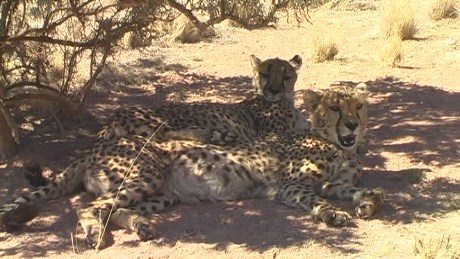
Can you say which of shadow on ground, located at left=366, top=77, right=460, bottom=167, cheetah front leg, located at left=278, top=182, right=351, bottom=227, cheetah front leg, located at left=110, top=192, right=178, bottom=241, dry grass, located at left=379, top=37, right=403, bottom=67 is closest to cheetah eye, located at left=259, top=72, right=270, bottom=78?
shadow on ground, located at left=366, top=77, right=460, bottom=167

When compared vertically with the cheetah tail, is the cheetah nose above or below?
above

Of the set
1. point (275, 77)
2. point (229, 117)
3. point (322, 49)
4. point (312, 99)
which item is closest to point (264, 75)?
point (275, 77)

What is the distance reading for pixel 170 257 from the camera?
4.34 metres

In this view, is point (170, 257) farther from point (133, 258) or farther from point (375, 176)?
point (375, 176)

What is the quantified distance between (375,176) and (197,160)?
4.70ft

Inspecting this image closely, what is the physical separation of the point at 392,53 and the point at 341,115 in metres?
4.57

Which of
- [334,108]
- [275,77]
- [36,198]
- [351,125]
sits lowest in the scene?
[36,198]

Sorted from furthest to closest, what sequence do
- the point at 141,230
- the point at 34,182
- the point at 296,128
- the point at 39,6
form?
the point at 296,128, the point at 39,6, the point at 34,182, the point at 141,230

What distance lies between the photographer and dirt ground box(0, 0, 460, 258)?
4469mm

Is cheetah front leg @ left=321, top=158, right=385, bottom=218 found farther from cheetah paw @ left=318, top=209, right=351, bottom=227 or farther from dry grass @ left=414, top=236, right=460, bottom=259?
dry grass @ left=414, top=236, right=460, bottom=259

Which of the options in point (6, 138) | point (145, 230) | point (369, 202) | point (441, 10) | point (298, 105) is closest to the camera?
point (145, 230)

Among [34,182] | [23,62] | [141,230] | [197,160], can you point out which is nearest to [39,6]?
[23,62]

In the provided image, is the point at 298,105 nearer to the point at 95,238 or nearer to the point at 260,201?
the point at 260,201

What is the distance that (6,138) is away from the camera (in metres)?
5.95
